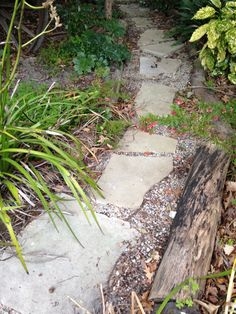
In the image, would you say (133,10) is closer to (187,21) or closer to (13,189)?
(187,21)

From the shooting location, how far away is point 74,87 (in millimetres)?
3672

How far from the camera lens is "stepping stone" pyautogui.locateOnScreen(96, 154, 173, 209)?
2.63 meters

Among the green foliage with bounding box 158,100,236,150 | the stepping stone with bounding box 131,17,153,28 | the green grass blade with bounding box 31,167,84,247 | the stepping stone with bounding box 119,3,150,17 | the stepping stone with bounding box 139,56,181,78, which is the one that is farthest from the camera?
the stepping stone with bounding box 119,3,150,17

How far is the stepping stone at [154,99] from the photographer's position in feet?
11.5

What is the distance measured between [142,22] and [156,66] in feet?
3.74

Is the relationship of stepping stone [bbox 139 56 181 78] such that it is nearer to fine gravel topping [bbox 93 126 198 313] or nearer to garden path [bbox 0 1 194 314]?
garden path [bbox 0 1 194 314]

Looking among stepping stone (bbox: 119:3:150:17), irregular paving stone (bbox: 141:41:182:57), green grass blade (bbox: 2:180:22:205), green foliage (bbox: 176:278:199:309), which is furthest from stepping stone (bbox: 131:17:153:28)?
green foliage (bbox: 176:278:199:309)

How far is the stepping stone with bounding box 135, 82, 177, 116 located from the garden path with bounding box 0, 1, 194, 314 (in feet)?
Result: 1.08

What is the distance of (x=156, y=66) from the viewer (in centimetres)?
414

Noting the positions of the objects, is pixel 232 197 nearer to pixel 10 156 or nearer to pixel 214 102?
pixel 214 102

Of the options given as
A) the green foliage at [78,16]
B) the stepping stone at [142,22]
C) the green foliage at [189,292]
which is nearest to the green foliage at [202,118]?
the green foliage at [189,292]

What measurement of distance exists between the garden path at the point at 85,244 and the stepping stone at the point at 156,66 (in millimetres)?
996

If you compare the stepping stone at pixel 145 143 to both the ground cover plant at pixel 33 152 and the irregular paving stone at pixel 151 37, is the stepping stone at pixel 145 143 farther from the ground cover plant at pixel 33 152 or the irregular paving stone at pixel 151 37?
the irregular paving stone at pixel 151 37

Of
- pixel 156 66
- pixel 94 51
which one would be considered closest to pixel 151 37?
pixel 156 66
